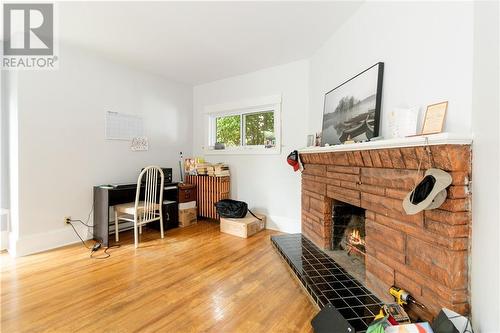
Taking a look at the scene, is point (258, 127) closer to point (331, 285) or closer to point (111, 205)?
point (111, 205)

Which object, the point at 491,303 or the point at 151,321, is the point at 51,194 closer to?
the point at 151,321

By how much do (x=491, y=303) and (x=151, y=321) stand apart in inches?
74.0

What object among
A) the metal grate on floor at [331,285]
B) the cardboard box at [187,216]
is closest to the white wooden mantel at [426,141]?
the metal grate on floor at [331,285]

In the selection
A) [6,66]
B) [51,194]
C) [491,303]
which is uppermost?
[6,66]

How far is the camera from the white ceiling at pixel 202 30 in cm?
230

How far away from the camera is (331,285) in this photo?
1906mm

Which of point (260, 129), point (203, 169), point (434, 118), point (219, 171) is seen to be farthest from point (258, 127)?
point (434, 118)

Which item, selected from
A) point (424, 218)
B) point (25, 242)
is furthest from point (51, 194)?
point (424, 218)

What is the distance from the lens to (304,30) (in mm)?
2717

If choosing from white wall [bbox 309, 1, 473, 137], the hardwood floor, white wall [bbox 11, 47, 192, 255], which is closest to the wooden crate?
white wall [bbox 11, 47, 192, 255]

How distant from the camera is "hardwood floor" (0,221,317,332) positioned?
64.9 inches

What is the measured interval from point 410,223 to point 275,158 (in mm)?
2433

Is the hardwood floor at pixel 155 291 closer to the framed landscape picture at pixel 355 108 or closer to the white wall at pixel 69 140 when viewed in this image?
the white wall at pixel 69 140

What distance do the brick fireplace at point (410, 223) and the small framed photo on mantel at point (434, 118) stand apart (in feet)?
0.65
